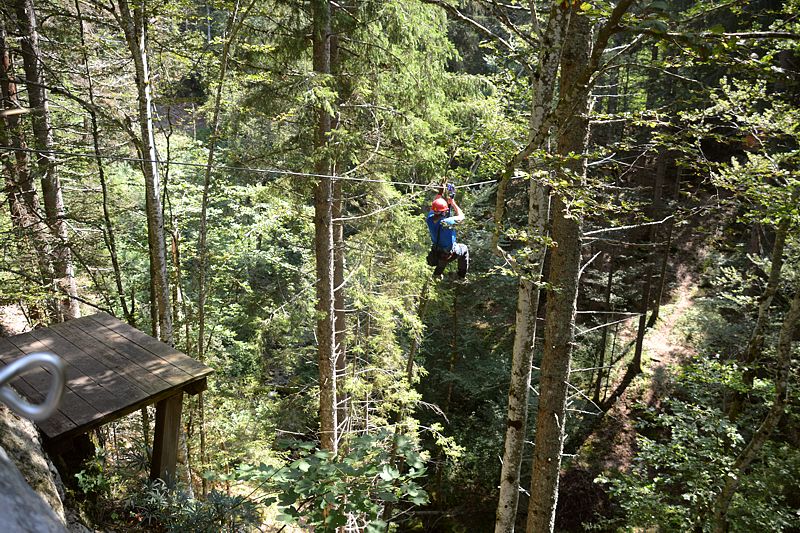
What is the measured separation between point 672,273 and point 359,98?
15.4m

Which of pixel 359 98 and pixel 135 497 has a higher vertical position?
pixel 359 98

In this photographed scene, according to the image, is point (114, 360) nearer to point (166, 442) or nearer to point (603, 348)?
point (166, 442)

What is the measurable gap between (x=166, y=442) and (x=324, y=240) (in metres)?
3.54

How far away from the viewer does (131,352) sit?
163 inches

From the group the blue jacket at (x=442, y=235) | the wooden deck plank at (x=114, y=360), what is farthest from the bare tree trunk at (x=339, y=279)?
the wooden deck plank at (x=114, y=360)

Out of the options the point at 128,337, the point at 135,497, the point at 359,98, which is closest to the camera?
the point at 135,497

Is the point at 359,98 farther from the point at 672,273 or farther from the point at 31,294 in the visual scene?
the point at 672,273

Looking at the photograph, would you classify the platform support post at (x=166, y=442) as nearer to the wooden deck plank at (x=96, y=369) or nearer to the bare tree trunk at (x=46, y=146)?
the wooden deck plank at (x=96, y=369)

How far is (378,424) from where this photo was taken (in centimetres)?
992

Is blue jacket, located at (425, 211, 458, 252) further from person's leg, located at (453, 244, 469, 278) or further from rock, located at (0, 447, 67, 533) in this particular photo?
rock, located at (0, 447, 67, 533)

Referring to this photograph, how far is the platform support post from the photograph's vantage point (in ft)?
13.7

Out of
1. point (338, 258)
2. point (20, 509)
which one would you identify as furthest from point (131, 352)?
point (338, 258)

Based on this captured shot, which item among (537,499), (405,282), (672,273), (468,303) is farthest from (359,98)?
(672,273)

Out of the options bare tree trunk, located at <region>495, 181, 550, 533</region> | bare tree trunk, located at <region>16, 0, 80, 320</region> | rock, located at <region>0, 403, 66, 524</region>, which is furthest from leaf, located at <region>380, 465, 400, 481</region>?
bare tree trunk, located at <region>16, 0, 80, 320</region>
